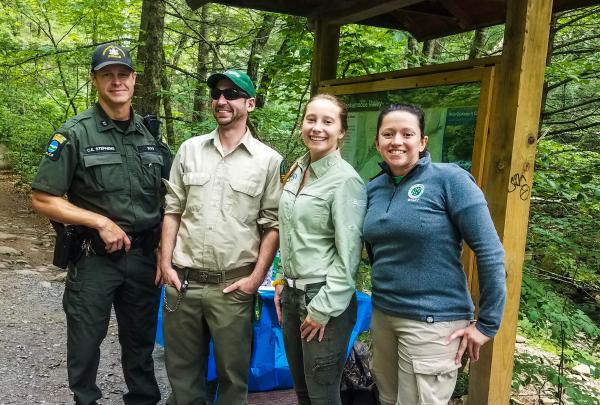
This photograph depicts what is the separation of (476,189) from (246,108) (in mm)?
1327

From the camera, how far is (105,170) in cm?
278

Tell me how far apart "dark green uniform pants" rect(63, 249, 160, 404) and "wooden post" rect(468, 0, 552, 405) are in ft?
6.45

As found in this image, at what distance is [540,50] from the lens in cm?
243

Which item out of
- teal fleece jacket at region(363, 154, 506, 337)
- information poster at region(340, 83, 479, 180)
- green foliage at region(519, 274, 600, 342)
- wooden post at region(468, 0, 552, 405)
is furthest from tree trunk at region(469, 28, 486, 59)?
teal fleece jacket at region(363, 154, 506, 337)

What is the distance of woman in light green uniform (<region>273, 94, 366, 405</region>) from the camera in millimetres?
2209

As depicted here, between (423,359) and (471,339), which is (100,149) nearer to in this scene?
(423,359)

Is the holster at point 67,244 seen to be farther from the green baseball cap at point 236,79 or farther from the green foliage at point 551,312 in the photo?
the green foliage at point 551,312

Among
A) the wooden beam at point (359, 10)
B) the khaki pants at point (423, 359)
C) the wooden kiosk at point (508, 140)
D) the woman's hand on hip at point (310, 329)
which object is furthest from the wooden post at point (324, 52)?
the khaki pants at point (423, 359)

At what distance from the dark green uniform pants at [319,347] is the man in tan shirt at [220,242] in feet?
1.20

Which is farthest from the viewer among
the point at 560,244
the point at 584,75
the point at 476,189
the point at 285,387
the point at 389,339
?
the point at 584,75

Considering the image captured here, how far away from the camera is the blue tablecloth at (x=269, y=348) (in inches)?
131

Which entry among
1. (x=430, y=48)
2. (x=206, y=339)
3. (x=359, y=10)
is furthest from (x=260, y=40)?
(x=206, y=339)

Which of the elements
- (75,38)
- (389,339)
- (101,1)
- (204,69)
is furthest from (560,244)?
(75,38)

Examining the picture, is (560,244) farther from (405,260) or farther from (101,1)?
(101,1)
